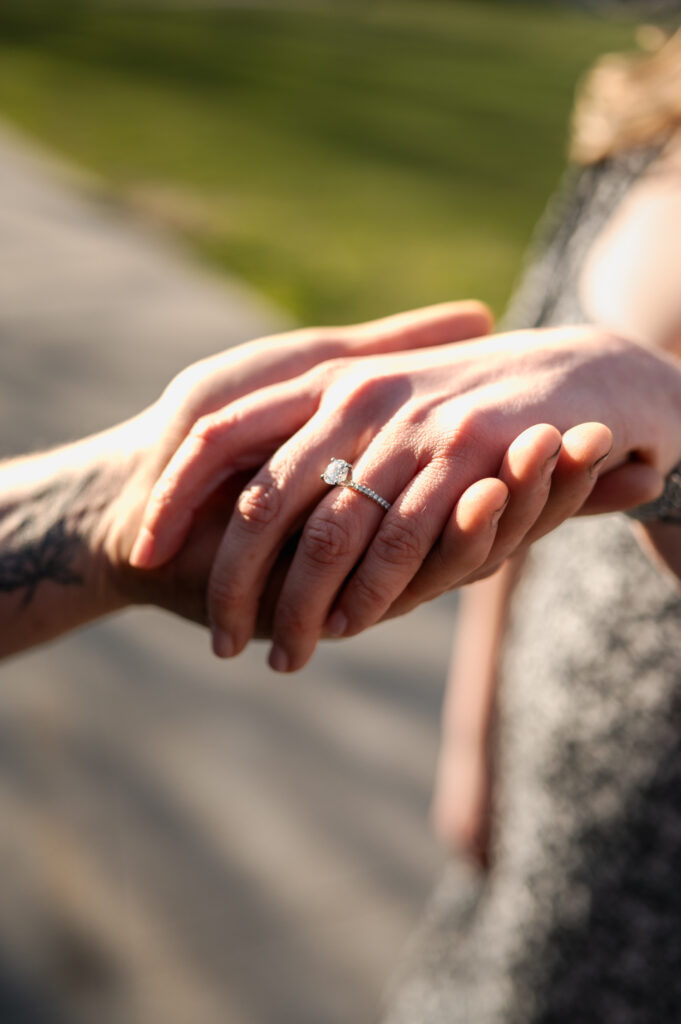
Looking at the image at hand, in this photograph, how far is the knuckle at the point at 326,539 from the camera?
980 millimetres

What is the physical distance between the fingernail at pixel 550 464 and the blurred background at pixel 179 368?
204 cm

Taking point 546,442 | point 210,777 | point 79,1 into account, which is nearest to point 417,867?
point 210,777

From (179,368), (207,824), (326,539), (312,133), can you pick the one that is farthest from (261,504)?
(312,133)

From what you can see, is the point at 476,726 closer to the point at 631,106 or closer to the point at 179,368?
the point at 631,106

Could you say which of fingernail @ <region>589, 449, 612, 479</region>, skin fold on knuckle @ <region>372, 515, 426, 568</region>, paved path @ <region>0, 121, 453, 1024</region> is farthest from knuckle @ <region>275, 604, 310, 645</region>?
paved path @ <region>0, 121, 453, 1024</region>

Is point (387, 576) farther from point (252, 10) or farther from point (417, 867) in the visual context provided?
point (252, 10)

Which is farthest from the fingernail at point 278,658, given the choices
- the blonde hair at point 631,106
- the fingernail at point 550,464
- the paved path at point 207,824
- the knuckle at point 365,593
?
the paved path at point 207,824

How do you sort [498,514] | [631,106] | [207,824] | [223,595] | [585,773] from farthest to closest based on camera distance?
[207,824]
[631,106]
[585,773]
[223,595]
[498,514]

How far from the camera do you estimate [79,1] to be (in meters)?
14.0

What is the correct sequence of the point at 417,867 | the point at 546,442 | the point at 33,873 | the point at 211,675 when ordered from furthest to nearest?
the point at 211,675
the point at 417,867
the point at 33,873
the point at 546,442

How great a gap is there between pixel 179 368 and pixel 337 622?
422 centimetres

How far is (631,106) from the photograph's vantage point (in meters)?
1.68

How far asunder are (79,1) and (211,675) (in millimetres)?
13918

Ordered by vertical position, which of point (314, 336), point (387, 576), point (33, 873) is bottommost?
point (33, 873)
